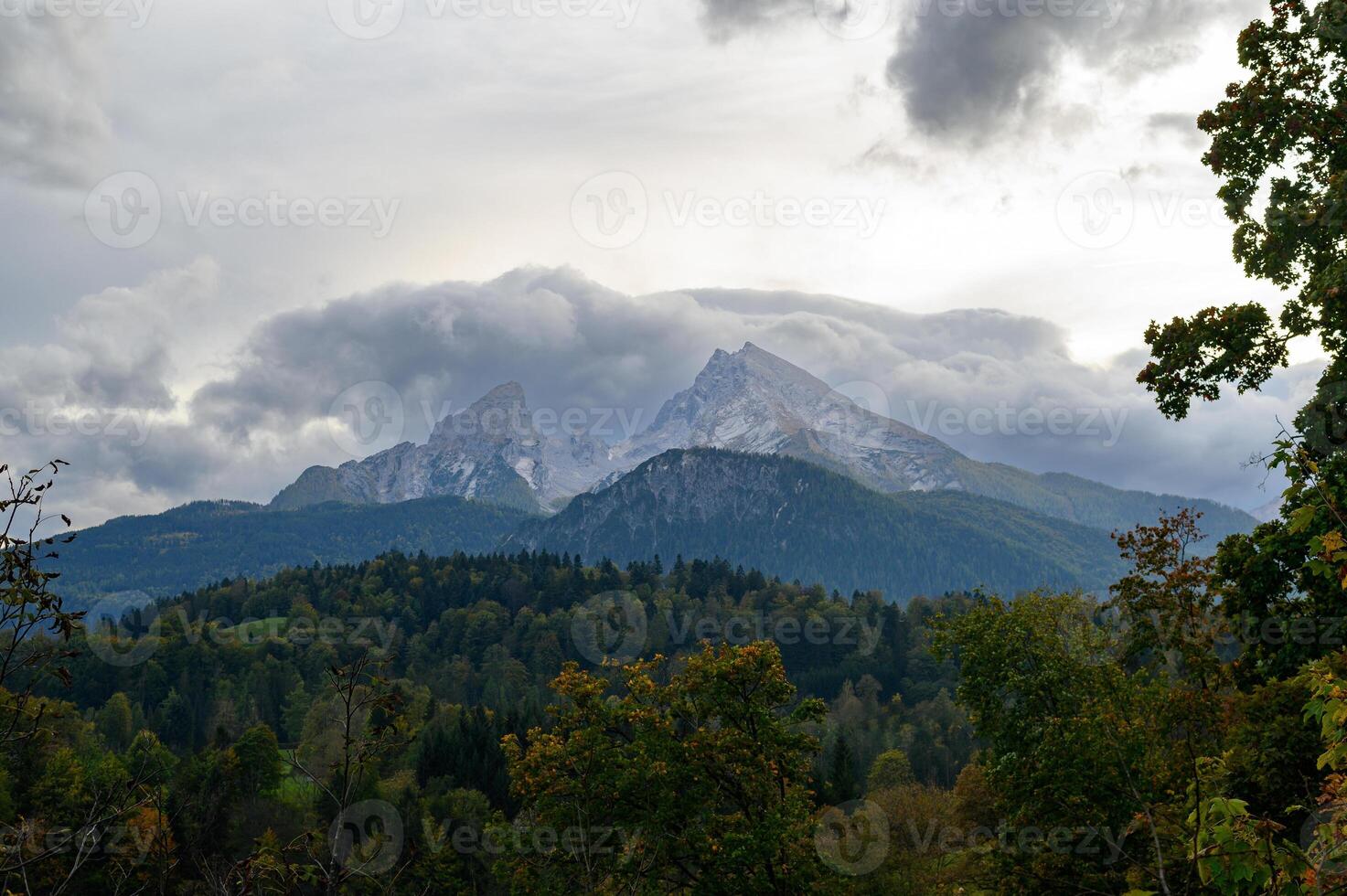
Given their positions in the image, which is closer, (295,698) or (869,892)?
(869,892)

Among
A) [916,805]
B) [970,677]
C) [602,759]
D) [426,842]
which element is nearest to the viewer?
[970,677]

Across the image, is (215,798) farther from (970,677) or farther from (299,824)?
(970,677)

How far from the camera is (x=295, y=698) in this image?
15400 cm

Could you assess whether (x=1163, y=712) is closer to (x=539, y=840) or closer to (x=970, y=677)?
(x=970, y=677)

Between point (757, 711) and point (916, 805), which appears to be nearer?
point (757, 711)

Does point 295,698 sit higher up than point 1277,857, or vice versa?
point 1277,857

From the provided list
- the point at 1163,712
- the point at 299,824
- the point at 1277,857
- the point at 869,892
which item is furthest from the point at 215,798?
the point at 1277,857

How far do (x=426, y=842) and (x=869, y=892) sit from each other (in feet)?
92.0

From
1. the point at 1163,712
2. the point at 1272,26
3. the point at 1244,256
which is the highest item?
the point at 1272,26

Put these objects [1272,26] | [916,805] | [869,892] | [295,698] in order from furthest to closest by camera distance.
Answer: [295,698]
[916,805]
[869,892]
[1272,26]

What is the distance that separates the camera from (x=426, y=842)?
6575cm

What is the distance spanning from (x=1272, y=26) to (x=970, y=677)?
16.7 metres

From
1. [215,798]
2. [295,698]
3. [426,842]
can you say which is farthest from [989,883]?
[295,698]

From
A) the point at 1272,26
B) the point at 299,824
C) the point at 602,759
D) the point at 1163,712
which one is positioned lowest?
the point at 299,824
